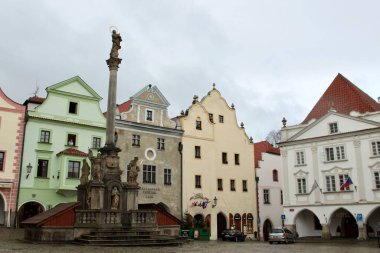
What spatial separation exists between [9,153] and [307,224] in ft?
93.1

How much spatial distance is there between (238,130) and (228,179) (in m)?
5.60

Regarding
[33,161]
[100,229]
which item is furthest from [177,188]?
[100,229]

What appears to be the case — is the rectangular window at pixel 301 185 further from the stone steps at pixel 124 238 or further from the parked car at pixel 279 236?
the stone steps at pixel 124 238

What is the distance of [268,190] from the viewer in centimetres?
4612

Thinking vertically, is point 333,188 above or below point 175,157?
below

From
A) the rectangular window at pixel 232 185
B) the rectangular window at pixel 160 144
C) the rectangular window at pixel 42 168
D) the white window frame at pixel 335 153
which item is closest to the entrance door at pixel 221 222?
the rectangular window at pixel 232 185

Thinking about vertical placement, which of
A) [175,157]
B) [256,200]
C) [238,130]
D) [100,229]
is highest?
[238,130]

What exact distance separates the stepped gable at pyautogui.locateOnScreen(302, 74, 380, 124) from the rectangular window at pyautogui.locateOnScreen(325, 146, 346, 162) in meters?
3.81

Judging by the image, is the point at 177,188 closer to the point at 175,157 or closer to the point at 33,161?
the point at 175,157

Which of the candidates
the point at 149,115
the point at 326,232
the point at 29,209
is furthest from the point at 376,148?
the point at 29,209

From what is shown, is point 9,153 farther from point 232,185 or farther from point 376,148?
point 376,148

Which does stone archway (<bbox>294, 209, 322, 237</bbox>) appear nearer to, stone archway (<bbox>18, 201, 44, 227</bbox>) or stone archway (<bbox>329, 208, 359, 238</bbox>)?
stone archway (<bbox>329, 208, 359, 238</bbox>)

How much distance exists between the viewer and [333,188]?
39219mm

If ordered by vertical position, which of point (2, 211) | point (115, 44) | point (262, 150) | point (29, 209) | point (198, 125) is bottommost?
point (2, 211)
